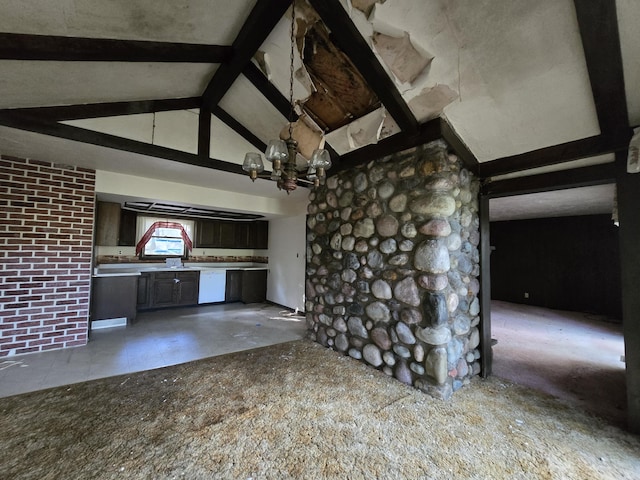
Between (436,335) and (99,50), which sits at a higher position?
(99,50)

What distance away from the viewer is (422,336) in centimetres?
219

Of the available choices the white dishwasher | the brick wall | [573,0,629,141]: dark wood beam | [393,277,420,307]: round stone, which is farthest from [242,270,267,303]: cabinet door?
[573,0,629,141]: dark wood beam

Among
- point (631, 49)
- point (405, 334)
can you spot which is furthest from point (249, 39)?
point (405, 334)

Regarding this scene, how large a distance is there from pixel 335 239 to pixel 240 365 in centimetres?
169

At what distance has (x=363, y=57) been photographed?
6.09 ft

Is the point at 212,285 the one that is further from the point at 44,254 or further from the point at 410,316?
the point at 410,316

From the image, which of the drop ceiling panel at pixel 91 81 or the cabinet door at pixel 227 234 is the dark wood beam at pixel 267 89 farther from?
the cabinet door at pixel 227 234

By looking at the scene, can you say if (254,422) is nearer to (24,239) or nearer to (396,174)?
(396,174)

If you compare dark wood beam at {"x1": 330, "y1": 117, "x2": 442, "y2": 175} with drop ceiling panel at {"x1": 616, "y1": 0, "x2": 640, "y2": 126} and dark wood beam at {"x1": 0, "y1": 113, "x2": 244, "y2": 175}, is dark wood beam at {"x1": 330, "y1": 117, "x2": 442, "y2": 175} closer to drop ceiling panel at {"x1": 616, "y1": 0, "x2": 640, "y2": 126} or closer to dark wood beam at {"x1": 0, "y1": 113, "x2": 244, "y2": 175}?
drop ceiling panel at {"x1": 616, "y1": 0, "x2": 640, "y2": 126}

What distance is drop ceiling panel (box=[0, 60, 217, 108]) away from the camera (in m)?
1.86

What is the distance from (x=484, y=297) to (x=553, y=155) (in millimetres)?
1361

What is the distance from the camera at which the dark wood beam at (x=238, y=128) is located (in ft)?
10.6

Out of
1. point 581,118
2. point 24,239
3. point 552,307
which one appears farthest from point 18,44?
point 552,307

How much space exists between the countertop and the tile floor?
80 centimetres
